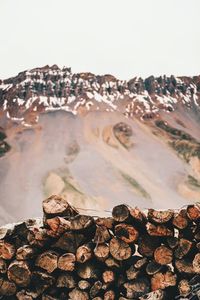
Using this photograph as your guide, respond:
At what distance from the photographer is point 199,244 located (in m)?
8.70

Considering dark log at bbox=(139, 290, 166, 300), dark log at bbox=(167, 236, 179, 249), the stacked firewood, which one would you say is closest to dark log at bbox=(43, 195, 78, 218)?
the stacked firewood

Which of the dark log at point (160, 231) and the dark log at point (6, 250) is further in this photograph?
the dark log at point (6, 250)

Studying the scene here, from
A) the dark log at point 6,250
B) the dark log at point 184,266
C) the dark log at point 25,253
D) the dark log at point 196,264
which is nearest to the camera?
the dark log at point 196,264

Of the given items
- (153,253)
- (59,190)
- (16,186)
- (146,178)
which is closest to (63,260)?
(153,253)

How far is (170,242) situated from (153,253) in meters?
0.39

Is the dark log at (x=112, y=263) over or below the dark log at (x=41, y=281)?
below

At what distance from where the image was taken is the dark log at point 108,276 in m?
9.12

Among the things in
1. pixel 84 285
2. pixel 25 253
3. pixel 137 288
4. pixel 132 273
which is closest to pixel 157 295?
pixel 137 288

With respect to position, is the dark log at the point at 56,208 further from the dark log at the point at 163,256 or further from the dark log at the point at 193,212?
the dark log at the point at 193,212

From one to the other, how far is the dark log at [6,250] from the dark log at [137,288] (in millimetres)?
2290

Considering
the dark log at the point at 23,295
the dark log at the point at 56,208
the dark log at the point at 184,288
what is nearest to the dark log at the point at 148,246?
the dark log at the point at 184,288

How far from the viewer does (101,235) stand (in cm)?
916

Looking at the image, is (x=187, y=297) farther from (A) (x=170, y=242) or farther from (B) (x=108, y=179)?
(B) (x=108, y=179)

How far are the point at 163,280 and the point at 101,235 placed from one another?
1.39 metres
